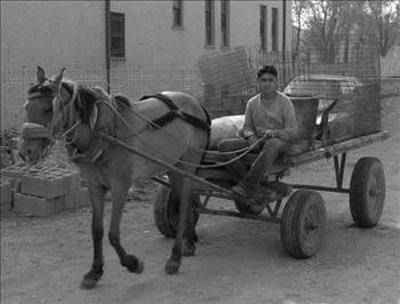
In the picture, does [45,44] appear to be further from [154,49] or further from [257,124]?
[257,124]

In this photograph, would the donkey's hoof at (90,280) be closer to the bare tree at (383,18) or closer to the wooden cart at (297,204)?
the wooden cart at (297,204)

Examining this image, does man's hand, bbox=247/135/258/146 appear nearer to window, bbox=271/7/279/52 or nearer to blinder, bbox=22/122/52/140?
blinder, bbox=22/122/52/140

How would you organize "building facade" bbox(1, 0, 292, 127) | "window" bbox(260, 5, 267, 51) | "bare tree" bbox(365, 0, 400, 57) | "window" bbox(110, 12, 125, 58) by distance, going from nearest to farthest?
1. "building facade" bbox(1, 0, 292, 127)
2. "window" bbox(110, 12, 125, 58)
3. "window" bbox(260, 5, 267, 51)
4. "bare tree" bbox(365, 0, 400, 57)

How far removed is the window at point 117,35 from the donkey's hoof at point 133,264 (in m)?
13.9

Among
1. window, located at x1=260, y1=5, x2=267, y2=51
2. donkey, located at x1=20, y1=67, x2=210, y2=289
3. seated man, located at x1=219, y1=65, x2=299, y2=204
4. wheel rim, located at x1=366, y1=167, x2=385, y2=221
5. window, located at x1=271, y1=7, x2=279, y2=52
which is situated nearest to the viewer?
donkey, located at x1=20, y1=67, x2=210, y2=289

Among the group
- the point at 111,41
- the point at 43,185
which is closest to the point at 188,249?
the point at 43,185

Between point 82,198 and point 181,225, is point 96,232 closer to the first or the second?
point 181,225

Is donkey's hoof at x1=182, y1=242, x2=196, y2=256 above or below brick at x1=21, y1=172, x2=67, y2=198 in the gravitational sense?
below

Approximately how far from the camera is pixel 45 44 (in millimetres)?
16266

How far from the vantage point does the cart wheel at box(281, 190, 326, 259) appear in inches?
253

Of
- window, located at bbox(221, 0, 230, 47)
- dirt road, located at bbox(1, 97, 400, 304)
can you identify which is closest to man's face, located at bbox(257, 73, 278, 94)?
dirt road, located at bbox(1, 97, 400, 304)

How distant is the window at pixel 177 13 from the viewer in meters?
22.5

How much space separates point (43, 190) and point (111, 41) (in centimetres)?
1126

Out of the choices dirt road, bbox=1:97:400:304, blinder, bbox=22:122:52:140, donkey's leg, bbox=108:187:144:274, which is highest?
blinder, bbox=22:122:52:140
